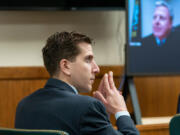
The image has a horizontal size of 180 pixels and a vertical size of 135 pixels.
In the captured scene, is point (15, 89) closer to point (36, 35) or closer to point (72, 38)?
point (36, 35)

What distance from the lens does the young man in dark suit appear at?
1.51 metres

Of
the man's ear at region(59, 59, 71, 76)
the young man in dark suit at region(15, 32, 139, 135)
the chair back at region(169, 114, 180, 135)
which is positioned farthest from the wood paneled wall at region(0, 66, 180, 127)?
the chair back at region(169, 114, 180, 135)

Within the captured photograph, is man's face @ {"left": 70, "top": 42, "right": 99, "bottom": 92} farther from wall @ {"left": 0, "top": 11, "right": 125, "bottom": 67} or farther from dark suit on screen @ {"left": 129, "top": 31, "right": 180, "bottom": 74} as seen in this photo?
wall @ {"left": 0, "top": 11, "right": 125, "bottom": 67}

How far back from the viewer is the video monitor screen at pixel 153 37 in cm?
340

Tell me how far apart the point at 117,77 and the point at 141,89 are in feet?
1.08

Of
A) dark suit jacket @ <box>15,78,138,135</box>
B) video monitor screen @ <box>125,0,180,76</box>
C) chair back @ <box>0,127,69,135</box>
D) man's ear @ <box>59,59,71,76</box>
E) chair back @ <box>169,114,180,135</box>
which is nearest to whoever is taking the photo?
chair back @ <box>0,127,69,135</box>

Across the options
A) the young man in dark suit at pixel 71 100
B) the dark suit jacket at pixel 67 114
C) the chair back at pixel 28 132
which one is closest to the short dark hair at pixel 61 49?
the young man in dark suit at pixel 71 100

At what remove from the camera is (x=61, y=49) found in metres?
1.85

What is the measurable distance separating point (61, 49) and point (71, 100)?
0.39 meters

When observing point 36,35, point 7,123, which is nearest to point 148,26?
point 36,35

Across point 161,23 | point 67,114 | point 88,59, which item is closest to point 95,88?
point 161,23

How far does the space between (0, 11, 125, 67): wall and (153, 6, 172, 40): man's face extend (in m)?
0.44

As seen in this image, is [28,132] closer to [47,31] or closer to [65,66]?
[65,66]

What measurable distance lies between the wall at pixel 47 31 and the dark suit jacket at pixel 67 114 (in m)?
1.85
